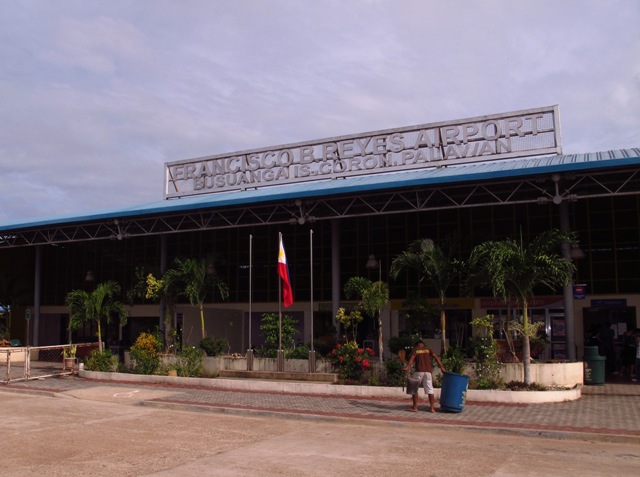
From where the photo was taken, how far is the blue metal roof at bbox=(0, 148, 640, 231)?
18.1 metres

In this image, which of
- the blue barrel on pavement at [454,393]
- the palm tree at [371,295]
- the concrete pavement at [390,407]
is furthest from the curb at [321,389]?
the palm tree at [371,295]

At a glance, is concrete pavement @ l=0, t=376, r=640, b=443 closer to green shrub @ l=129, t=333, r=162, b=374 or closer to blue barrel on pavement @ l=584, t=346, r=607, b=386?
blue barrel on pavement @ l=584, t=346, r=607, b=386

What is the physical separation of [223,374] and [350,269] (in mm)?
8229

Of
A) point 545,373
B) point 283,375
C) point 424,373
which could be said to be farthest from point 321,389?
point 545,373

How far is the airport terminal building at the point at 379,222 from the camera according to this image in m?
20.5

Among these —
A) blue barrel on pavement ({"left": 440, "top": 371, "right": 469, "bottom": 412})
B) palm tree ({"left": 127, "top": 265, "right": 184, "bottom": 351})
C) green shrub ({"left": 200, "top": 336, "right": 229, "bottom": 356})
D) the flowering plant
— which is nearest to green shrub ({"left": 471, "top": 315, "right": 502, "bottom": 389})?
blue barrel on pavement ({"left": 440, "top": 371, "right": 469, "bottom": 412})

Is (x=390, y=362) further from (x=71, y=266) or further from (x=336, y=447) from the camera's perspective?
(x=71, y=266)

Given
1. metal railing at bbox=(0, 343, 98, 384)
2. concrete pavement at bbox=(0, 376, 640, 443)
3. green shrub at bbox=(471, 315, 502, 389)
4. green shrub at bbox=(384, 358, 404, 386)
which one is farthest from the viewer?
metal railing at bbox=(0, 343, 98, 384)

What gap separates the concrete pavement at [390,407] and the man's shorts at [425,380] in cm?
54

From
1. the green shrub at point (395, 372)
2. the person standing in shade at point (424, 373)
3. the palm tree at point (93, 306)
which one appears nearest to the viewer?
the person standing in shade at point (424, 373)

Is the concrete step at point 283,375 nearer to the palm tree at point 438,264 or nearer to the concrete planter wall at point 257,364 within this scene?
the concrete planter wall at point 257,364

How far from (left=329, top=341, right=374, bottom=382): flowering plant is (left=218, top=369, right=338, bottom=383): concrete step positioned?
55 centimetres

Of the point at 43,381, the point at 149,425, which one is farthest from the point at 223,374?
the point at 149,425

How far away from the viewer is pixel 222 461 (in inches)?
385
